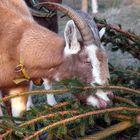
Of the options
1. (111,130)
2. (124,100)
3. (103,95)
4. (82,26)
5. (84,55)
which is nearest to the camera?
(111,130)

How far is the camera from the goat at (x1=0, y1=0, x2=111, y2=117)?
290 cm

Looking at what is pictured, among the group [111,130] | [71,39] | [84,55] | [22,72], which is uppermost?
[71,39]

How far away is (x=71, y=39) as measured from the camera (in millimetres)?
2955

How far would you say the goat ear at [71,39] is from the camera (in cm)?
288

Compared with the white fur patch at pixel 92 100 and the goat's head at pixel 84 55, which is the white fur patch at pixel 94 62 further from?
the white fur patch at pixel 92 100

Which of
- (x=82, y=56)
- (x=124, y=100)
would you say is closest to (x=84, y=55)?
→ (x=82, y=56)

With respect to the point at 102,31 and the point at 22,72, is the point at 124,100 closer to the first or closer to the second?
the point at 102,31

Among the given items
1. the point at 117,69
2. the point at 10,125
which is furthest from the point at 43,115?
the point at 117,69

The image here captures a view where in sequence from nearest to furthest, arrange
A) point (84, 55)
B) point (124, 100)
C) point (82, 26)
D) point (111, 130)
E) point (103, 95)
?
point (111, 130) → point (124, 100) → point (103, 95) → point (82, 26) → point (84, 55)

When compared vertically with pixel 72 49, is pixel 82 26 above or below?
above

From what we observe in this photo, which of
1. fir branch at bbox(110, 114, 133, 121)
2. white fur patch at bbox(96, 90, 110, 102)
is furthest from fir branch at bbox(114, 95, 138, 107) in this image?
white fur patch at bbox(96, 90, 110, 102)

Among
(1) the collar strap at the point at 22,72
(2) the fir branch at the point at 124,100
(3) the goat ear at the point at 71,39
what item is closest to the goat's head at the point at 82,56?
(3) the goat ear at the point at 71,39

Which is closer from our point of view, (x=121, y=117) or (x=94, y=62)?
(x=121, y=117)

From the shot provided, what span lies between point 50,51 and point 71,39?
0.18 m
